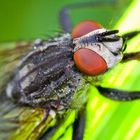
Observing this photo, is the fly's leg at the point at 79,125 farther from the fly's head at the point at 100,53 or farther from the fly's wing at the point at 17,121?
the fly's head at the point at 100,53

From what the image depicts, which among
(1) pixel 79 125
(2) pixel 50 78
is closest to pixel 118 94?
(1) pixel 79 125

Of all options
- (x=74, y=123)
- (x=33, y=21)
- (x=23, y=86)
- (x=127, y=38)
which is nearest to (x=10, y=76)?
(x=23, y=86)

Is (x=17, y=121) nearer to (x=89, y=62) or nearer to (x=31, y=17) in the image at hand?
(x=89, y=62)

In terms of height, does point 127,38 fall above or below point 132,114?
above

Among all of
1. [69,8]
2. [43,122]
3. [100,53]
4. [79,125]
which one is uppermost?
[69,8]

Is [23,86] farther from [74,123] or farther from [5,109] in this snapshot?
[74,123]

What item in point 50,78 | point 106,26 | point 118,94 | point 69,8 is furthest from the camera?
point 69,8

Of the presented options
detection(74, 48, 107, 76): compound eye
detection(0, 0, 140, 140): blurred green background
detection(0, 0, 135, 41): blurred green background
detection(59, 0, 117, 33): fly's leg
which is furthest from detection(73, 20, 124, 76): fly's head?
detection(0, 0, 135, 41): blurred green background

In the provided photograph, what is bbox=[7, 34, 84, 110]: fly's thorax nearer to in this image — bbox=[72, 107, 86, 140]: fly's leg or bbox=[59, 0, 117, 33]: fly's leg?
bbox=[72, 107, 86, 140]: fly's leg

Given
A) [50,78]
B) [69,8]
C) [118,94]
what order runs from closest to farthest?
[50,78] → [118,94] → [69,8]
